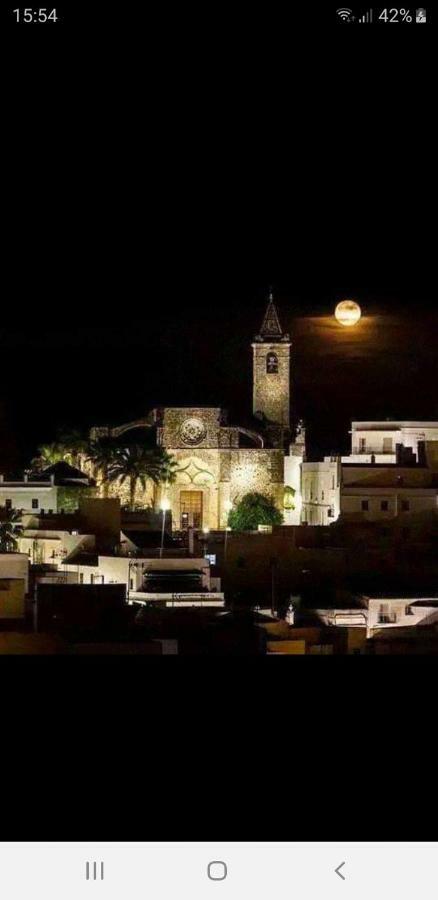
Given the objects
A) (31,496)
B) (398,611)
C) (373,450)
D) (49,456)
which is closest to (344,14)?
(398,611)

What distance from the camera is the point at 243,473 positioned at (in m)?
16.9

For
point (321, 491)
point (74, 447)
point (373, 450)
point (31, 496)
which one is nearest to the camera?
point (31, 496)

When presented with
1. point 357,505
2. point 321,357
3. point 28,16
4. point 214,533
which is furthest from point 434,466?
point 28,16

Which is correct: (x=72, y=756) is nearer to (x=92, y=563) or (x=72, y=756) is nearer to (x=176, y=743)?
(x=176, y=743)

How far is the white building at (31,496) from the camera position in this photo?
14.8 m

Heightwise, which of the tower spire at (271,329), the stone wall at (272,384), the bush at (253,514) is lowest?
the bush at (253,514)

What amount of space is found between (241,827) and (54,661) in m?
0.51

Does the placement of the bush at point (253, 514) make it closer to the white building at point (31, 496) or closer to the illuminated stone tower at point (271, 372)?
the illuminated stone tower at point (271, 372)

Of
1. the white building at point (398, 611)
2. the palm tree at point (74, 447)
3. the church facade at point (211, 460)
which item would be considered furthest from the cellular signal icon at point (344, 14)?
the church facade at point (211, 460)

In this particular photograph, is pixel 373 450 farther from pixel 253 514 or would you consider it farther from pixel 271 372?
pixel 271 372

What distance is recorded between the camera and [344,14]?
127 inches

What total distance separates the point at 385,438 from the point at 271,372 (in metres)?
2.52

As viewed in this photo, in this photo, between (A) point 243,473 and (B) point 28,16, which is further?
(A) point 243,473

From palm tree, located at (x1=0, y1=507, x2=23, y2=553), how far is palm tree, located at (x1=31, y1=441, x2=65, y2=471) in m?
2.20
